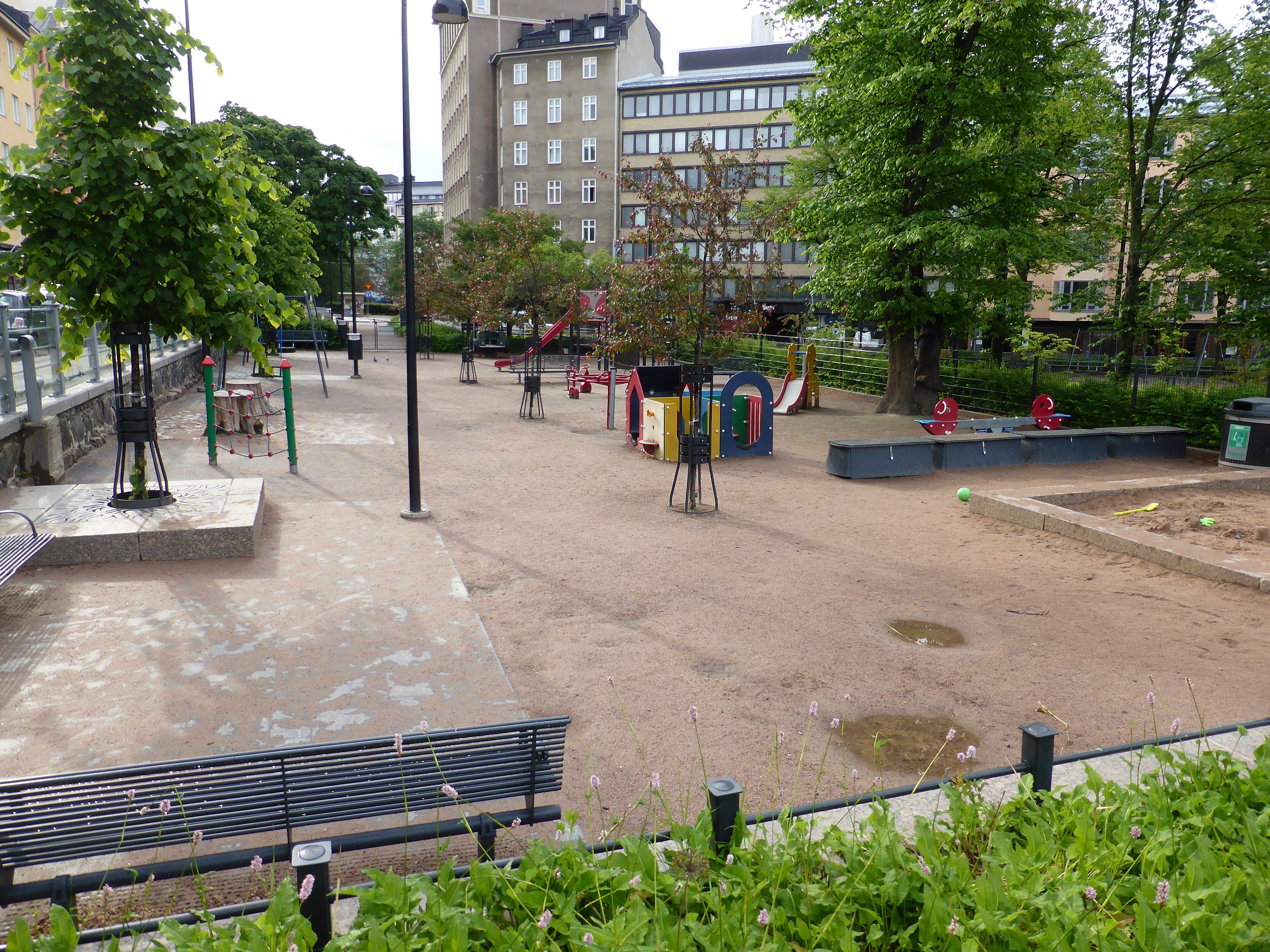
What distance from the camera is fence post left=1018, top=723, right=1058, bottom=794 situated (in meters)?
3.91

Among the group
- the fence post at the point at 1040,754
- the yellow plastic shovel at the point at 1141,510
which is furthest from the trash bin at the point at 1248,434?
the fence post at the point at 1040,754

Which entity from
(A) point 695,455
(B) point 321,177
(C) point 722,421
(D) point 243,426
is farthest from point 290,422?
(B) point 321,177

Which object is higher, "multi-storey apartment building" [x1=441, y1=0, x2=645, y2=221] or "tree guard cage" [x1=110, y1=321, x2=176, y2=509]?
"multi-storey apartment building" [x1=441, y1=0, x2=645, y2=221]

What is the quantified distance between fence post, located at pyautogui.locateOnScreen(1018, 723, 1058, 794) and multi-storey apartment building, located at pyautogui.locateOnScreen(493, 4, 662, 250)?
65101mm

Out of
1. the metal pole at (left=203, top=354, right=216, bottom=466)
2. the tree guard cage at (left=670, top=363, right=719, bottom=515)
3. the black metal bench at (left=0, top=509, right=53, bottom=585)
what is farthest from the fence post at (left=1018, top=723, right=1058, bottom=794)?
the metal pole at (left=203, top=354, right=216, bottom=466)

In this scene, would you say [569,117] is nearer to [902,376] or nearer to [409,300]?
[902,376]

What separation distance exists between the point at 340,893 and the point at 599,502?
9.17 metres

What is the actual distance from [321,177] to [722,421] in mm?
47851

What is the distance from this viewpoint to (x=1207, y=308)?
24.2 metres

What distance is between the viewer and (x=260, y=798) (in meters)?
3.38

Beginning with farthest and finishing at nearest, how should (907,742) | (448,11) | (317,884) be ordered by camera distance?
(448,11) → (907,742) → (317,884)

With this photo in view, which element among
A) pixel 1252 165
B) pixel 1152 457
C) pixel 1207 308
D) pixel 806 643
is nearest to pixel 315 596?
pixel 806 643

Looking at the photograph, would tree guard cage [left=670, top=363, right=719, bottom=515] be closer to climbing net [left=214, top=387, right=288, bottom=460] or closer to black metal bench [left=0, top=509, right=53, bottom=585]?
black metal bench [left=0, top=509, right=53, bottom=585]

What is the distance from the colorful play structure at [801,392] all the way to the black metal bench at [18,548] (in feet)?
59.3
